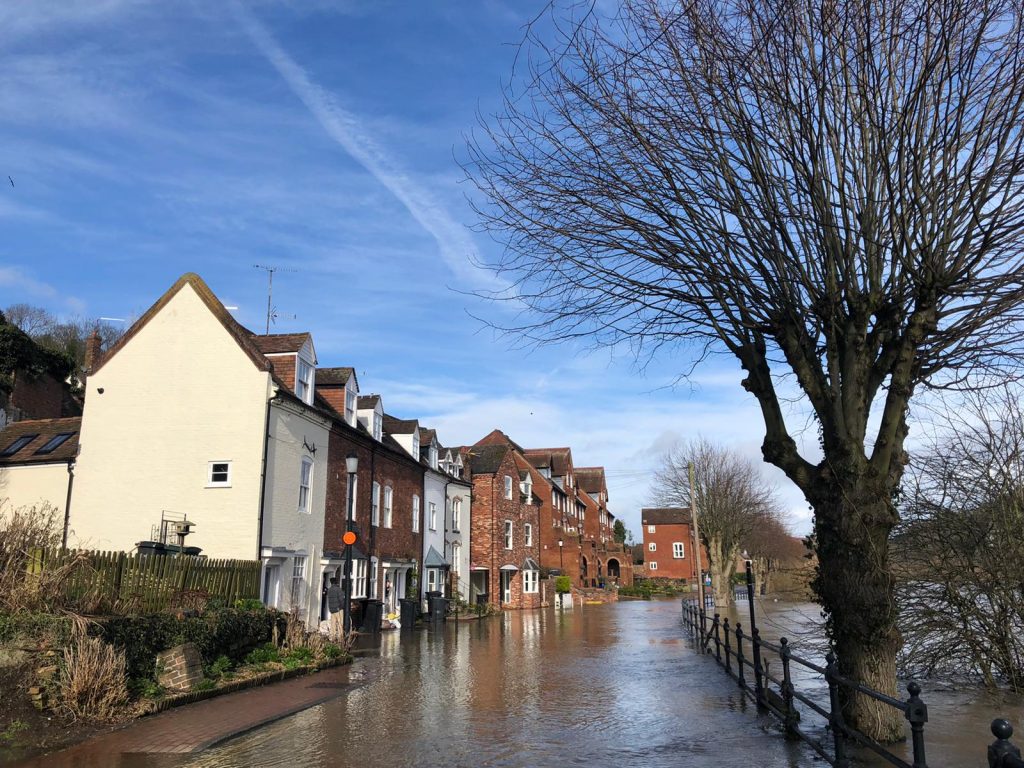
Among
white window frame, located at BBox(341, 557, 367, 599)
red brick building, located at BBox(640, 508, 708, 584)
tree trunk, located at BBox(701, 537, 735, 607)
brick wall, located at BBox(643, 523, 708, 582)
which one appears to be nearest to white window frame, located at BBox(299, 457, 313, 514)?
white window frame, located at BBox(341, 557, 367, 599)

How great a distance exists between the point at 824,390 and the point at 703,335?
174 cm

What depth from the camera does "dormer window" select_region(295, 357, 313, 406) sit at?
926 inches

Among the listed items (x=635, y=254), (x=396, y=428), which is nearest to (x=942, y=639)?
(x=635, y=254)

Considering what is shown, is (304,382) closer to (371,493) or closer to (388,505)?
(371,493)

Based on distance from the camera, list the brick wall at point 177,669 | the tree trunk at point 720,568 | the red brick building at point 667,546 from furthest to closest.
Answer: the red brick building at point 667,546 < the tree trunk at point 720,568 < the brick wall at point 177,669

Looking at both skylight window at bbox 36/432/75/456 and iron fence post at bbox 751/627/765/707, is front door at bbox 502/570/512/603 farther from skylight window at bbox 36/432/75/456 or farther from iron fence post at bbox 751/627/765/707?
iron fence post at bbox 751/627/765/707

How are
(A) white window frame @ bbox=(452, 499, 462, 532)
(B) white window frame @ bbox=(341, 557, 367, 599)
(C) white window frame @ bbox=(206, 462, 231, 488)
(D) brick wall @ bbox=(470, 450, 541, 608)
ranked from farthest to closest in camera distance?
1. (D) brick wall @ bbox=(470, 450, 541, 608)
2. (A) white window frame @ bbox=(452, 499, 462, 532)
3. (B) white window frame @ bbox=(341, 557, 367, 599)
4. (C) white window frame @ bbox=(206, 462, 231, 488)

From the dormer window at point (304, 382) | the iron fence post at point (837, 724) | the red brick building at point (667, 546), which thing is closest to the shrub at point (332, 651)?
the dormer window at point (304, 382)

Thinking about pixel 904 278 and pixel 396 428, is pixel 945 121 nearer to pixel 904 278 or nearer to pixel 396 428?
pixel 904 278

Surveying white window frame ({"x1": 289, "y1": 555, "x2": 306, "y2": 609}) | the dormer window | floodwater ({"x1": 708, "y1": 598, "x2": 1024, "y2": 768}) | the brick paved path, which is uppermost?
the dormer window

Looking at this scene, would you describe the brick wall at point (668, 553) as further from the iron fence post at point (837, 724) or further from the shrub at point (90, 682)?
the iron fence post at point (837, 724)

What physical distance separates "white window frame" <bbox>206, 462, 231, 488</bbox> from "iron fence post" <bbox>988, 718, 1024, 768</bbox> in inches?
770

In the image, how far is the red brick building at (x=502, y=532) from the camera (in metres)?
41.4

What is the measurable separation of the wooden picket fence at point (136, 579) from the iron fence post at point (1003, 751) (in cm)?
1110
